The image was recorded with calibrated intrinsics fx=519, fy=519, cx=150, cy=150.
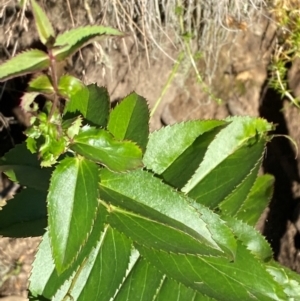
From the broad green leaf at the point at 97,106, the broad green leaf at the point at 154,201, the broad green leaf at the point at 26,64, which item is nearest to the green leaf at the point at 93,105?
the broad green leaf at the point at 97,106

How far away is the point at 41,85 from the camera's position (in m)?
0.82

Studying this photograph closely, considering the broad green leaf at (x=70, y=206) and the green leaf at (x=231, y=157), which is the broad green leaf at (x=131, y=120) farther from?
the green leaf at (x=231, y=157)

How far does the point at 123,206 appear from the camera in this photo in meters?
0.98

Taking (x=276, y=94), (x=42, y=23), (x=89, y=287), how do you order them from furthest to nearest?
(x=276, y=94) < (x=89, y=287) < (x=42, y=23)

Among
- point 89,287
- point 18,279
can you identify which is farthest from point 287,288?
point 18,279

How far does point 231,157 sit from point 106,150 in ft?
1.77

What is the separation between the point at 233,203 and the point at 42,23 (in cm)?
77

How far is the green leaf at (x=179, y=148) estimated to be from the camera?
117 cm

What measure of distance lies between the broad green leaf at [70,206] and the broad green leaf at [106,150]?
0.05m

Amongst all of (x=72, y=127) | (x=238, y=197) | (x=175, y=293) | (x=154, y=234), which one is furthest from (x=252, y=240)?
(x=72, y=127)

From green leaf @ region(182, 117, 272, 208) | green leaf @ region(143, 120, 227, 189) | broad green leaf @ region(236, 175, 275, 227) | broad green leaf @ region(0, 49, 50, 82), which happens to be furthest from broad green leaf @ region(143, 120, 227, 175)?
broad green leaf @ region(0, 49, 50, 82)

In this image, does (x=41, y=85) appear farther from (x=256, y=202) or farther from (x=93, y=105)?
(x=256, y=202)

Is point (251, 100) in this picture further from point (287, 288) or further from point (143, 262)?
point (143, 262)

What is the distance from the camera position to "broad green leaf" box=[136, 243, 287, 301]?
3.65 feet
